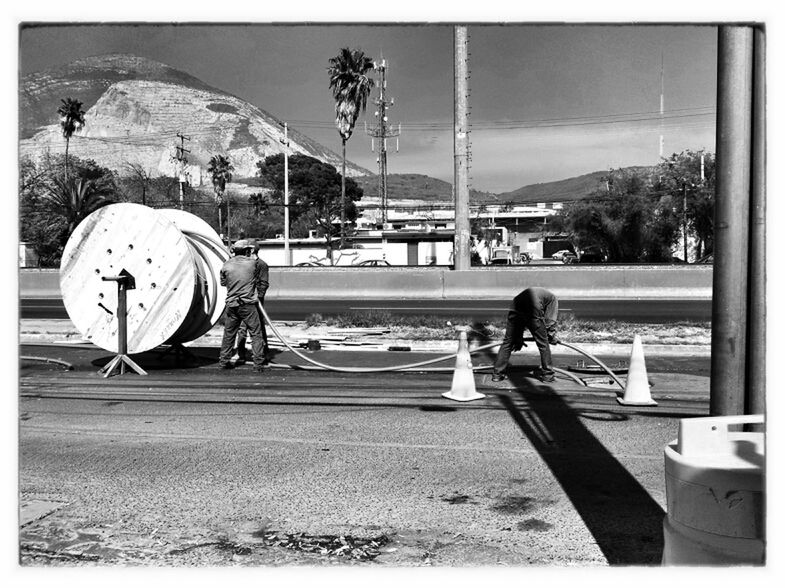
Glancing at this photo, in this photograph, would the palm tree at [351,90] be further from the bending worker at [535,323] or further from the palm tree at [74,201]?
the bending worker at [535,323]

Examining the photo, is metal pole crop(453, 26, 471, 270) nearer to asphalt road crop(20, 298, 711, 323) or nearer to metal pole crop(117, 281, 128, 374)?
asphalt road crop(20, 298, 711, 323)

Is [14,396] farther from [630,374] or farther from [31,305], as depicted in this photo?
[31,305]

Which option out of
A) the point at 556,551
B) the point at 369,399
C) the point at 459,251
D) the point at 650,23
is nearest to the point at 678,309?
the point at 459,251

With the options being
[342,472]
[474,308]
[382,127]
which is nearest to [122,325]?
[342,472]

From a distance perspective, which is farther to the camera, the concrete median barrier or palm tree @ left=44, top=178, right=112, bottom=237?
palm tree @ left=44, top=178, right=112, bottom=237

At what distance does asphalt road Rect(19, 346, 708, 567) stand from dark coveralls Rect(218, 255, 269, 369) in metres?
1.18

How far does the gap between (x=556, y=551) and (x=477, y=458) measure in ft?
6.34

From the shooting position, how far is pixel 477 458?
636 centimetres

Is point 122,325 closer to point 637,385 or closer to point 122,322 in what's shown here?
point 122,322

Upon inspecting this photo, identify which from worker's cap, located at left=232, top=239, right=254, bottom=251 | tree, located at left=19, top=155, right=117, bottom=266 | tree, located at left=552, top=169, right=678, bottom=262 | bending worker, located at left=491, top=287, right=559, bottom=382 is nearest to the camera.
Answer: bending worker, located at left=491, top=287, right=559, bottom=382

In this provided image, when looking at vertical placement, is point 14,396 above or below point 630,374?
above

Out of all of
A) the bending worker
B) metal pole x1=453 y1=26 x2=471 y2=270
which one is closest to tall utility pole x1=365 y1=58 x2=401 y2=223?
metal pole x1=453 y1=26 x2=471 y2=270

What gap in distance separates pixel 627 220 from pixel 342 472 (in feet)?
172

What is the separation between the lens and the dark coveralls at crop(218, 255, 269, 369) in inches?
421
